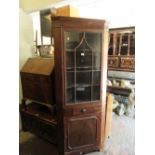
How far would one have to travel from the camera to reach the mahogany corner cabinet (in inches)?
78.4

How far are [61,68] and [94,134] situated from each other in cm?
103

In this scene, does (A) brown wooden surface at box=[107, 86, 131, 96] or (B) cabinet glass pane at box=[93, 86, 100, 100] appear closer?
(B) cabinet glass pane at box=[93, 86, 100, 100]

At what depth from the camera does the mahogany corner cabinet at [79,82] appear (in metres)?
1.99

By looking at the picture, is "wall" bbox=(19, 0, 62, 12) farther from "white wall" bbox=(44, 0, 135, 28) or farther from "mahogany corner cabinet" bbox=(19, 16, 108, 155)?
"white wall" bbox=(44, 0, 135, 28)

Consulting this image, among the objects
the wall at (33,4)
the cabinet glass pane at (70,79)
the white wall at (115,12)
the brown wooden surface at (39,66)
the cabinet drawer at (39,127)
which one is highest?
the white wall at (115,12)

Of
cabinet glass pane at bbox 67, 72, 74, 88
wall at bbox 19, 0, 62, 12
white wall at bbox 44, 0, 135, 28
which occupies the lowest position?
cabinet glass pane at bbox 67, 72, 74, 88

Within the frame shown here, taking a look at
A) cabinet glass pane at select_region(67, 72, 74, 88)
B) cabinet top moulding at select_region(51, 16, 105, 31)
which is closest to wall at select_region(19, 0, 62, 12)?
cabinet top moulding at select_region(51, 16, 105, 31)

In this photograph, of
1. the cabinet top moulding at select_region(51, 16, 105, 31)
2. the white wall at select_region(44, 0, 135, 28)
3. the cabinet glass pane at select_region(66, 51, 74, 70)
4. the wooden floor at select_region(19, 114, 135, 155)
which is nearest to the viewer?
the cabinet top moulding at select_region(51, 16, 105, 31)

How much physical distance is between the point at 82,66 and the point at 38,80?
0.70m

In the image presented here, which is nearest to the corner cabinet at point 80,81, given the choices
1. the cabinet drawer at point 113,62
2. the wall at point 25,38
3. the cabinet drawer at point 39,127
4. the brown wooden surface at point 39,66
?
the cabinet drawer at point 39,127

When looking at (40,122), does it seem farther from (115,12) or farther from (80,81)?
(115,12)

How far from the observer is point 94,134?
90.8 inches

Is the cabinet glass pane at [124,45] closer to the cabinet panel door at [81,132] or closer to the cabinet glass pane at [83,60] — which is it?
the cabinet glass pane at [83,60]
